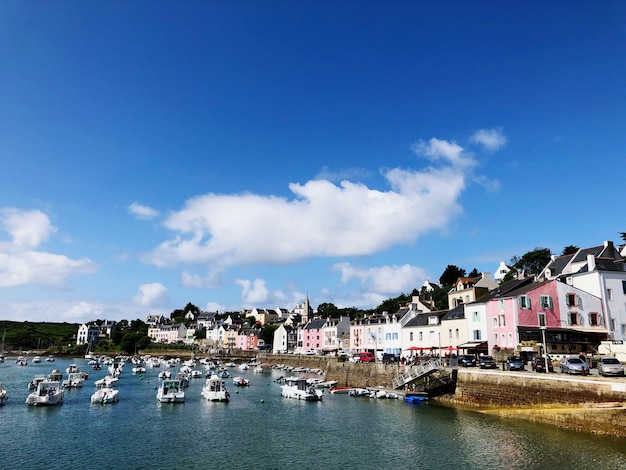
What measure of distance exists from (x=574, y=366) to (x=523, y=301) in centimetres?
1929

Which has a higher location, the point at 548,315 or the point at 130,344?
the point at 548,315

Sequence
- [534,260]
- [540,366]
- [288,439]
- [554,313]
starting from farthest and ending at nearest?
[534,260]
[554,313]
[540,366]
[288,439]

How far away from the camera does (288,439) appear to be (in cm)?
3678

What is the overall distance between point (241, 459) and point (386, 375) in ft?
125

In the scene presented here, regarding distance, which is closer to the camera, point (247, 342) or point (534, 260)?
point (534, 260)

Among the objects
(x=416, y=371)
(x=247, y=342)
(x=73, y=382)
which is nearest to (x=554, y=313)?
(x=416, y=371)

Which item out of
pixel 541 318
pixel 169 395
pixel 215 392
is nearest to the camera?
pixel 169 395

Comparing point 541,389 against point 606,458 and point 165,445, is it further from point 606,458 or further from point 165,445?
point 165,445

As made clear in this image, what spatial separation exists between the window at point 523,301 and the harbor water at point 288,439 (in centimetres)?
1921

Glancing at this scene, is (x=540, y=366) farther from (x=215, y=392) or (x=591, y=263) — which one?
(x=215, y=392)

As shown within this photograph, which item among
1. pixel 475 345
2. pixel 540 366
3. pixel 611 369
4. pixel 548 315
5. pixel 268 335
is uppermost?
pixel 548 315

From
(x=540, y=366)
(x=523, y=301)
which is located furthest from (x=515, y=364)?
(x=523, y=301)

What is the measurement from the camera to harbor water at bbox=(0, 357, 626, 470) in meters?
29.5

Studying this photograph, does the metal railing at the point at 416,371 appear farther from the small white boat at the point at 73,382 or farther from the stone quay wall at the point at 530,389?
the small white boat at the point at 73,382
